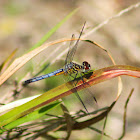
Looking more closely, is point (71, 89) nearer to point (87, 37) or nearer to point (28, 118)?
point (28, 118)

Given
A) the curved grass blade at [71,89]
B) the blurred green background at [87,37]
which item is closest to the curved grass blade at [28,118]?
the curved grass blade at [71,89]

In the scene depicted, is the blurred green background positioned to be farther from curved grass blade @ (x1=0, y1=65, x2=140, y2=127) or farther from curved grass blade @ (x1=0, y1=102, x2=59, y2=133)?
curved grass blade @ (x1=0, y1=65, x2=140, y2=127)

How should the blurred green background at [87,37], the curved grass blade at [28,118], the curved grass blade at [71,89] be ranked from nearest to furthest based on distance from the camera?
the curved grass blade at [71,89] → the curved grass blade at [28,118] → the blurred green background at [87,37]

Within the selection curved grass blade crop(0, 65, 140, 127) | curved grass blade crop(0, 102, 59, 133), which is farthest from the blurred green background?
curved grass blade crop(0, 65, 140, 127)

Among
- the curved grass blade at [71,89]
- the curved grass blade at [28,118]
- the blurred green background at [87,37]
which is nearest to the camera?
the curved grass blade at [71,89]

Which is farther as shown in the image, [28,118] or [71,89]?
[28,118]

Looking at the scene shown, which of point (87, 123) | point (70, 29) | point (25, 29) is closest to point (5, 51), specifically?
point (25, 29)

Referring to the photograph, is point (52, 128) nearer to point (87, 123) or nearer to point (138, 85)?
point (87, 123)

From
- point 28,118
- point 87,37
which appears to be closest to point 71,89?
point 28,118

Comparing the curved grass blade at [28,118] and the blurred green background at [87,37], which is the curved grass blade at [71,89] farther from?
the blurred green background at [87,37]
